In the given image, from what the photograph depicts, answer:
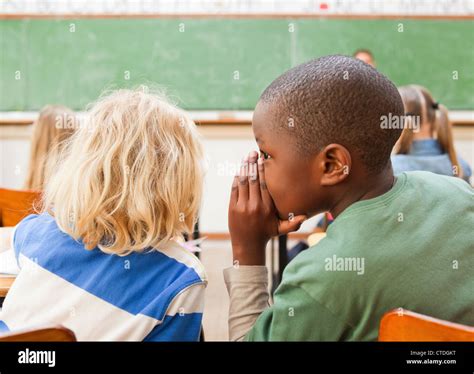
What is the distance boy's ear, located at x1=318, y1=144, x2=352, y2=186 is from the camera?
895 millimetres

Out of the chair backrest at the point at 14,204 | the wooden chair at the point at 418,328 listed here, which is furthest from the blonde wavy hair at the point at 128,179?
the chair backrest at the point at 14,204

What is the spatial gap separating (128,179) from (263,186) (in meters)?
0.28

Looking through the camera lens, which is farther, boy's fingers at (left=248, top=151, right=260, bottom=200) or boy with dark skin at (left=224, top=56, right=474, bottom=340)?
boy's fingers at (left=248, top=151, right=260, bottom=200)

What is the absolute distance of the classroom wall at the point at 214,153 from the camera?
5.04 metres

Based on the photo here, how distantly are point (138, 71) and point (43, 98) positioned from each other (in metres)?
0.84

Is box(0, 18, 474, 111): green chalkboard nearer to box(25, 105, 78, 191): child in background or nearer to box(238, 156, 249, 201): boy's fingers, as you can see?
box(25, 105, 78, 191): child in background

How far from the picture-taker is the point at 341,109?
888 millimetres

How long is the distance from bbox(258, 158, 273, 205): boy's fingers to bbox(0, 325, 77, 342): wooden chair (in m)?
0.39

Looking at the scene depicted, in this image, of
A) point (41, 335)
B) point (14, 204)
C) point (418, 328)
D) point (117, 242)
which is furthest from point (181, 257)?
point (14, 204)

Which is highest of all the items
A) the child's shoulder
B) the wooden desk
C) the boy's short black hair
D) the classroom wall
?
the boy's short black hair

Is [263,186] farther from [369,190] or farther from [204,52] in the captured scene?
[204,52]

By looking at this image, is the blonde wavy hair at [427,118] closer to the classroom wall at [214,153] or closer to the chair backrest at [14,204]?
A: the chair backrest at [14,204]

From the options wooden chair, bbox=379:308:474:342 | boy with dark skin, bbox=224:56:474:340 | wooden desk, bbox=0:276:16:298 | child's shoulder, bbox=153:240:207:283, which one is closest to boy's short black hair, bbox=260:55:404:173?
boy with dark skin, bbox=224:56:474:340
